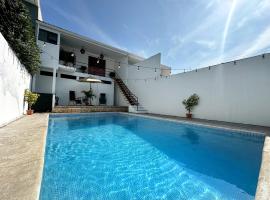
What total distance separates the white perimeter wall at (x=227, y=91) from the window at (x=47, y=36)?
875 cm

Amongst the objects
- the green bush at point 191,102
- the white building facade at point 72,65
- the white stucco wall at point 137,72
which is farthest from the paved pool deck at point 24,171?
the white stucco wall at point 137,72

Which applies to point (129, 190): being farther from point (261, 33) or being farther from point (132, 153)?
point (261, 33)

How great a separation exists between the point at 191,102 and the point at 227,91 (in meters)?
2.05

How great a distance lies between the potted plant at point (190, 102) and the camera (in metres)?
9.24

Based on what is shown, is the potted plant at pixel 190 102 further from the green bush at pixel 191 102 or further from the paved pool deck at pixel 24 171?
the paved pool deck at pixel 24 171

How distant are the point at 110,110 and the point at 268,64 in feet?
34.1

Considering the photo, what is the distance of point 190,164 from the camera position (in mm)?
3193

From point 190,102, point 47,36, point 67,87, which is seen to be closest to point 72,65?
point 67,87

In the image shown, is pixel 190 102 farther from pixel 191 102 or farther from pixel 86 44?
pixel 86 44

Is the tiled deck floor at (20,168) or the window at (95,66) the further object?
the window at (95,66)

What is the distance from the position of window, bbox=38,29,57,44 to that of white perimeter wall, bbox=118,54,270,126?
28.7 ft

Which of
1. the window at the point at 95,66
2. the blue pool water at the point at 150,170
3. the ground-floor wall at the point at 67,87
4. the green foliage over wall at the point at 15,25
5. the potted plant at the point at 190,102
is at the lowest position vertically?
the blue pool water at the point at 150,170

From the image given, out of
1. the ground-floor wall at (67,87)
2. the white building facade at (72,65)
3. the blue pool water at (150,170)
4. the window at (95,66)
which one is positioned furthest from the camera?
the window at (95,66)

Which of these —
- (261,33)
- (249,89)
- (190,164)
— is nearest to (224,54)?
(261,33)
